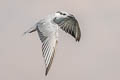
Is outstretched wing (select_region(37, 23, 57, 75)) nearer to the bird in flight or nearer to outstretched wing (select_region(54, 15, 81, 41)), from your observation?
the bird in flight

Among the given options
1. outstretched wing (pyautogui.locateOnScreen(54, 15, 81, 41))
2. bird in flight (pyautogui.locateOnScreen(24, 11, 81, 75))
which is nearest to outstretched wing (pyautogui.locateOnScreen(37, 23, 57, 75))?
bird in flight (pyautogui.locateOnScreen(24, 11, 81, 75))

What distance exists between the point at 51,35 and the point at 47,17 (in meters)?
1.34

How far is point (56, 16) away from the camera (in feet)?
30.7

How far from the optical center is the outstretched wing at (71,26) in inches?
368

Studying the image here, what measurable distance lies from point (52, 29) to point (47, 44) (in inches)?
39.4

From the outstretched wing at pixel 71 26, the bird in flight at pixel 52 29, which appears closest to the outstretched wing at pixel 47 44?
the bird in flight at pixel 52 29

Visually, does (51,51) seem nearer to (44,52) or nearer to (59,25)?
(44,52)

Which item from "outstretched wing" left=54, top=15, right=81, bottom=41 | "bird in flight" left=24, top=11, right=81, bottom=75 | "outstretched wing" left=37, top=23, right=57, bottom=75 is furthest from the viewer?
"outstretched wing" left=54, top=15, right=81, bottom=41

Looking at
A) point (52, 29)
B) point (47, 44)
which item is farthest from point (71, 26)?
point (47, 44)

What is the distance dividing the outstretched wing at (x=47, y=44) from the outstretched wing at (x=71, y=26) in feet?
3.28

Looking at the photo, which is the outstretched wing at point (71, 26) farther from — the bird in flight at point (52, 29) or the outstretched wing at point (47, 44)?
the outstretched wing at point (47, 44)

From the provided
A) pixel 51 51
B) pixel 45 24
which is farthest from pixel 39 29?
pixel 51 51

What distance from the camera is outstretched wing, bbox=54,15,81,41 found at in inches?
368

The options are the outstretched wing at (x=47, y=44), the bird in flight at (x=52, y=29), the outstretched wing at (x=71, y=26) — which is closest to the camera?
the outstretched wing at (x=47, y=44)
